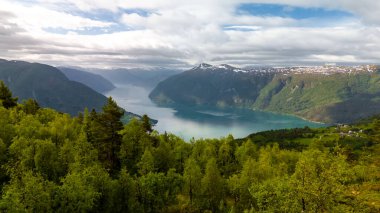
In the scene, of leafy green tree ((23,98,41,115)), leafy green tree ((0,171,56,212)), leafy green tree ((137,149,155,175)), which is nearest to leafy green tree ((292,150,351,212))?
leafy green tree ((0,171,56,212))

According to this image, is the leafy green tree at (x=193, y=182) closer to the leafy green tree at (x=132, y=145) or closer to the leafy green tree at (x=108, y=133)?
the leafy green tree at (x=132, y=145)

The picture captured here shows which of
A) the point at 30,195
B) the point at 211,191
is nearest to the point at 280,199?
the point at 211,191

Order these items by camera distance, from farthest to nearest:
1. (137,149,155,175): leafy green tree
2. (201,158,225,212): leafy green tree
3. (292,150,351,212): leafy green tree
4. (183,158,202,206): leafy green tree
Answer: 1. (137,149,155,175): leafy green tree
2. (183,158,202,206): leafy green tree
3. (201,158,225,212): leafy green tree
4. (292,150,351,212): leafy green tree

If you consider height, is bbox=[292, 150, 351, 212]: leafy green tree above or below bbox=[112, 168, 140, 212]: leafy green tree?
above

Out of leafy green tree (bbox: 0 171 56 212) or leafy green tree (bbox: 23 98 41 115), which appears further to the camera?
leafy green tree (bbox: 23 98 41 115)

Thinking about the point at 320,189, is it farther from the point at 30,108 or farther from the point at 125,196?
the point at 30,108

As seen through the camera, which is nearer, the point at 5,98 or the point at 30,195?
the point at 30,195

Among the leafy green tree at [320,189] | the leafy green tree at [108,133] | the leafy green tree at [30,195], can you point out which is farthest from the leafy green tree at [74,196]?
the leafy green tree at [320,189]

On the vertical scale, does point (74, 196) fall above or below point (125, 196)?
above

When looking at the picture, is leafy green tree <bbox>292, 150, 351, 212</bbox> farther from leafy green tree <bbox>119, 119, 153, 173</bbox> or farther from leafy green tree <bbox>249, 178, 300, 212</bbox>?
leafy green tree <bbox>119, 119, 153, 173</bbox>
